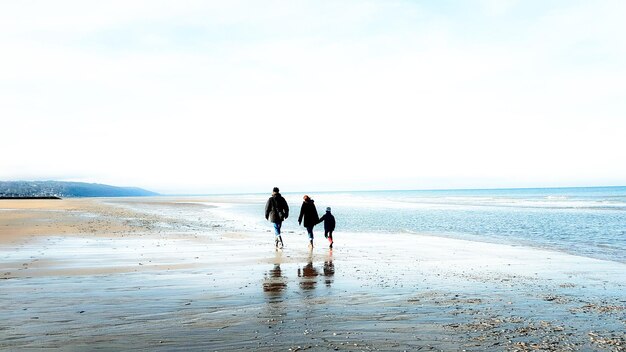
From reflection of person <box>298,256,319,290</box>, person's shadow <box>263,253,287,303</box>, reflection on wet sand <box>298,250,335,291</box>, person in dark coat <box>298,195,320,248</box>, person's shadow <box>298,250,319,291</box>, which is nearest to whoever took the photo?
person's shadow <box>263,253,287,303</box>

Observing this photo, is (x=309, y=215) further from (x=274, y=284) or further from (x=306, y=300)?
(x=306, y=300)

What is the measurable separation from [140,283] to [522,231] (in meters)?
24.1

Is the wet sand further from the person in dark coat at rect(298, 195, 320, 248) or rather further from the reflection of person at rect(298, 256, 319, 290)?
the person in dark coat at rect(298, 195, 320, 248)

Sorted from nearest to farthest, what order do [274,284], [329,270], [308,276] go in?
[274,284] < [308,276] < [329,270]

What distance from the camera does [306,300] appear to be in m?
9.37

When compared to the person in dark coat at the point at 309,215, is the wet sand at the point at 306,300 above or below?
below

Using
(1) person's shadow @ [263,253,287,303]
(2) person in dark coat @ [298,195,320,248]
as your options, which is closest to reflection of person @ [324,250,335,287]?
(1) person's shadow @ [263,253,287,303]

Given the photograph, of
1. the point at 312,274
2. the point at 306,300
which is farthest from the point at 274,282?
the point at 306,300

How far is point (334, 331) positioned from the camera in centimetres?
718

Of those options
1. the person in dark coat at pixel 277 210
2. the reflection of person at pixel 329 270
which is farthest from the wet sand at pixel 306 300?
the person in dark coat at pixel 277 210

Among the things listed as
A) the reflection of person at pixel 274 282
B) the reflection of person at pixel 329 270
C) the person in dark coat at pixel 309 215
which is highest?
the person in dark coat at pixel 309 215

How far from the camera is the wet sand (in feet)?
22.3

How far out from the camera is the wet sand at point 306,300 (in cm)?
679

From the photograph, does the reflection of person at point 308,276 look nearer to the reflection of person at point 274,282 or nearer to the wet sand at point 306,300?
the wet sand at point 306,300
